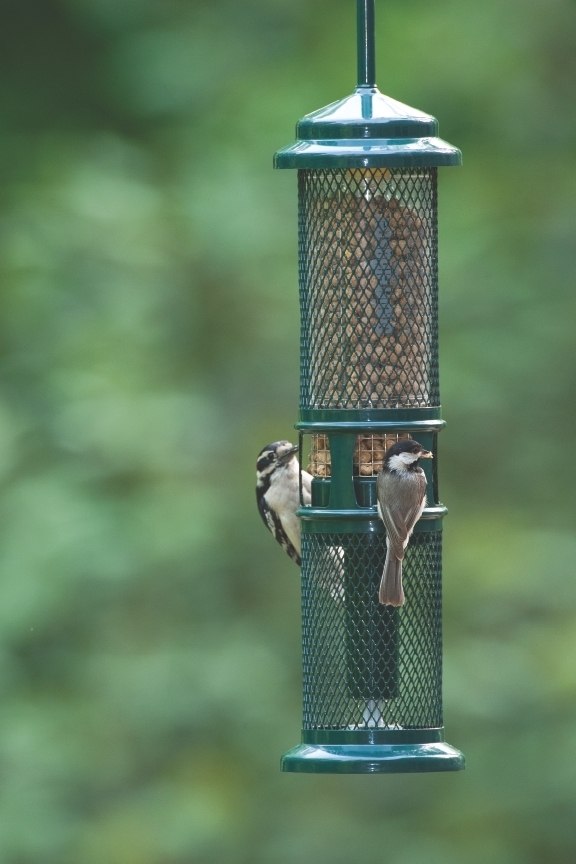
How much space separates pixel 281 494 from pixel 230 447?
14.6 ft

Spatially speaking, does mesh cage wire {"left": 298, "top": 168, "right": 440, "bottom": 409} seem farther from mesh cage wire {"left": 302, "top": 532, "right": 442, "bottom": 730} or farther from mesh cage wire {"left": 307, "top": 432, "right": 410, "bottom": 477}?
mesh cage wire {"left": 302, "top": 532, "right": 442, "bottom": 730}

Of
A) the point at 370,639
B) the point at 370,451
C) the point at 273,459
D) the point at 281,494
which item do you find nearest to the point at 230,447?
the point at 273,459

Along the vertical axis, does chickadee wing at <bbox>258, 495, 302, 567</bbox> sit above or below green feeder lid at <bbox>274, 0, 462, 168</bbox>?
below

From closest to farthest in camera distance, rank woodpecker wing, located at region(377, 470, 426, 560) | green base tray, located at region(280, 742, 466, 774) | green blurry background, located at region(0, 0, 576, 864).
→ green base tray, located at region(280, 742, 466, 774) < woodpecker wing, located at region(377, 470, 426, 560) < green blurry background, located at region(0, 0, 576, 864)

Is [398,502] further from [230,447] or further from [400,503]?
[230,447]

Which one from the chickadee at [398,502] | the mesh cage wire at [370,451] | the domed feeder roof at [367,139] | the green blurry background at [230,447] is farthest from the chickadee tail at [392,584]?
the green blurry background at [230,447]

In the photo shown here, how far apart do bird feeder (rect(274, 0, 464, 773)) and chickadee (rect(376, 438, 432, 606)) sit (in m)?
0.16

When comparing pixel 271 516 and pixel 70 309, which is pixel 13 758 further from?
pixel 271 516

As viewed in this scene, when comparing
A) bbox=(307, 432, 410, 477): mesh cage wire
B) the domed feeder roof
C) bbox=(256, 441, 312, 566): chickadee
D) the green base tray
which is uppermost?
the domed feeder roof

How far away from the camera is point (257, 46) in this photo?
12.9 metres

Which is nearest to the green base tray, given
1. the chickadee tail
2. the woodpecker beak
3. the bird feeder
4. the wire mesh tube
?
the bird feeder

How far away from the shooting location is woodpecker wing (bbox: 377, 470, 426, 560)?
6.44m

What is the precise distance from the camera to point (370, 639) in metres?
6.69

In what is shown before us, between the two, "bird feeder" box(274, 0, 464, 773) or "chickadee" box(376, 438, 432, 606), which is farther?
"bird feeder" box(274, 0, 464, 773)
